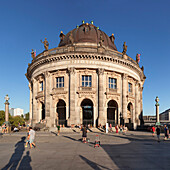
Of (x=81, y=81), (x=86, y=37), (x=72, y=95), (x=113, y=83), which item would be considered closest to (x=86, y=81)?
(x=81, y=81)

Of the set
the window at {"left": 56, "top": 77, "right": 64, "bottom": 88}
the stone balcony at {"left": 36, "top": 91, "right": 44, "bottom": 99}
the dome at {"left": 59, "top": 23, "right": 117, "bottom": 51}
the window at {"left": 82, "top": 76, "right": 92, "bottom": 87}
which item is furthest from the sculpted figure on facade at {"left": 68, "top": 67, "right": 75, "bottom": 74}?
the dome at {"left": 59, "top": 23, "right": 117, "bottom": 51}

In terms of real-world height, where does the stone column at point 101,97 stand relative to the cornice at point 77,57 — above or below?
below

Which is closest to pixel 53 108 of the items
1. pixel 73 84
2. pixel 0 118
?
pixel 73 84

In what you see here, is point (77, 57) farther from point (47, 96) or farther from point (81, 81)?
point (47, 96)

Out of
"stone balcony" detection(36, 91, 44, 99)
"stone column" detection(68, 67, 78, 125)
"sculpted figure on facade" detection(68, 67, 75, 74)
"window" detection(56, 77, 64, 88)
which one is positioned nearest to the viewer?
"stone column" detection(68, 67, 78, 125)

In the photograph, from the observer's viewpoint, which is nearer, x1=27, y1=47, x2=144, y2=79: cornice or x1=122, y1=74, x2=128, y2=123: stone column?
x1=27, y1=47, x2=144, y2=79: cornice

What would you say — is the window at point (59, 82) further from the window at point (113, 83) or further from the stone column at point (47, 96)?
the window at point (113, 83)

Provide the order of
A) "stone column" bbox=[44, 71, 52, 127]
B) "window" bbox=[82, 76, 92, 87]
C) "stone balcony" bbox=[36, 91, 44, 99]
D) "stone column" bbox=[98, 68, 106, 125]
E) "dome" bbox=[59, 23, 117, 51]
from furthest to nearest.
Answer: "dome" bbox=[59, 23, 117, 51]
"stone balcony" bbox=[36, 91, 44, 99]
"window" bbox=[82, 76, 92, 87]
"stone column" bbox=[44, 71, 52, 127]
"stone column" bbox=[98, 68, 106, 125]

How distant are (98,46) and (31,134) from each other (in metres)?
25.5

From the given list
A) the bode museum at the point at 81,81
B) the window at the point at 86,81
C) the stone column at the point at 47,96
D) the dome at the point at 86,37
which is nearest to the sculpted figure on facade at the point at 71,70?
the bode museum at the point at 81,81

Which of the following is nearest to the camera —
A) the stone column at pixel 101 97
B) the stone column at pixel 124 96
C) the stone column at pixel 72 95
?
the stone column at pixel 72 95

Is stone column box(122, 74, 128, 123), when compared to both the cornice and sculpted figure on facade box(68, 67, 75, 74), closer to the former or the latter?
the cornice

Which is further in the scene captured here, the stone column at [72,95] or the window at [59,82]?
the window at [59,82]

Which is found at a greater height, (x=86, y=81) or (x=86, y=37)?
(x=86, y=37)
